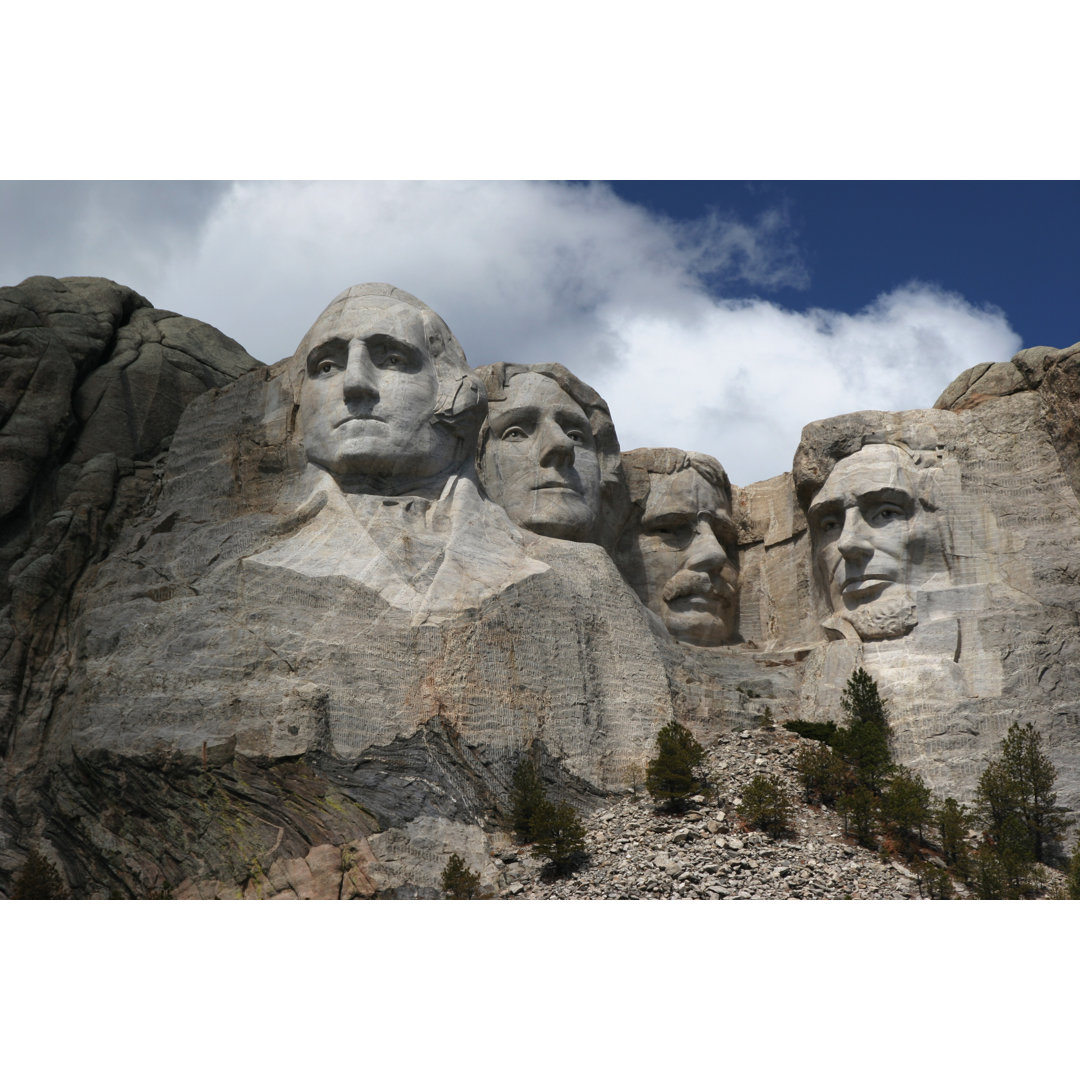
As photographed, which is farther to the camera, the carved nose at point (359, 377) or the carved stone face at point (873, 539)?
the carved stone face at point (873, 539)

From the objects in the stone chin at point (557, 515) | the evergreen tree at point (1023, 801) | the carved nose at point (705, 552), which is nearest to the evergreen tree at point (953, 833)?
the evergreen tree at point (1023, 801)

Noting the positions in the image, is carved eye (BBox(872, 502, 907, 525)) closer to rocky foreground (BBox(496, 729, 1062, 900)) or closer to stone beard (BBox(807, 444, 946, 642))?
stone beard (BBox(807, 444, 946, 642))

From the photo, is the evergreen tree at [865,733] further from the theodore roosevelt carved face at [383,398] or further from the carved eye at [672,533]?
the theodore roosevelt carved face at [383,398]

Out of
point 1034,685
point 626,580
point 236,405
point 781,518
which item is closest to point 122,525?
point 236,405

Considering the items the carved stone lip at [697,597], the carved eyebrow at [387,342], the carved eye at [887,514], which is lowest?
the carved stone lip at [697,597]

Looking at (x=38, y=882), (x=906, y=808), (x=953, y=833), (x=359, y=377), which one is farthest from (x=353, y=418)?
(x=953, y=833)

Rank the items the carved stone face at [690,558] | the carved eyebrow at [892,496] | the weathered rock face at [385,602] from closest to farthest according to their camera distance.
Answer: the weathered rock face at [385,602] → the carved eyebrow at [892,496] → the carved stone face at [690,558]

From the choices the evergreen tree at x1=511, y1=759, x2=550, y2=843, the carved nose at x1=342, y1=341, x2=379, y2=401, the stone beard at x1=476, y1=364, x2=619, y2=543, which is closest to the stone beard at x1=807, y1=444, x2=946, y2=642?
the stone beard at x1=476, y1=364, x2=619, y2=543

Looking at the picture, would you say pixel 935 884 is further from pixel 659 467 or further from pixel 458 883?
pixel 659 467

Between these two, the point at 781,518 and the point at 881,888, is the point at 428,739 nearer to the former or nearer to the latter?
the point at 881,888
